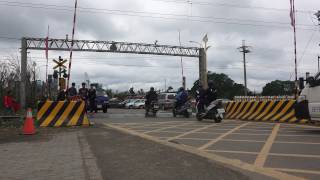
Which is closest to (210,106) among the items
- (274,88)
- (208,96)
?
(208,96)

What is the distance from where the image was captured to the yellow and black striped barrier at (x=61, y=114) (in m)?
16.5

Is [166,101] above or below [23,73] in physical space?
below

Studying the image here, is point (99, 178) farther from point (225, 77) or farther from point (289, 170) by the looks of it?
point (225, 77)

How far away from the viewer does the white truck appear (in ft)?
45.1

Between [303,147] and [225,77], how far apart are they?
119686 mm

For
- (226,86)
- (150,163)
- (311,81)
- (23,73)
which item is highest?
(226,86)

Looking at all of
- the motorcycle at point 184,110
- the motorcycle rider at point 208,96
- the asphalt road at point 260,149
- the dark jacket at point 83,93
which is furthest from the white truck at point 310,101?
the dark jacket at point 83,93

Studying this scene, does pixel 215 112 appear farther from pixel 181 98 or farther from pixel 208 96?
pixel 181 98

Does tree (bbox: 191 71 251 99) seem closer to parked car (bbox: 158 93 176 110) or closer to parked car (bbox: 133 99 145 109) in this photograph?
parked car (bbox: 133 99 145 109)

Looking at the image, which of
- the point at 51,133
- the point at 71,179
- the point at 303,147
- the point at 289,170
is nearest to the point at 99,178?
the point at 71,179

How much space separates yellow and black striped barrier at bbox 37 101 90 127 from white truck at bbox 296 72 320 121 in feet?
23.6

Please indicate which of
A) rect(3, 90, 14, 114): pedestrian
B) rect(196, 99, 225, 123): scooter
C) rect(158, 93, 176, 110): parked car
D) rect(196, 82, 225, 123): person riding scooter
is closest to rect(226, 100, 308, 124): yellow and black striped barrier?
rect(196, 82, 225, 123): person riding scooter

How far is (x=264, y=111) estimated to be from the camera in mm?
20328

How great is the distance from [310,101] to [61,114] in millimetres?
8160
